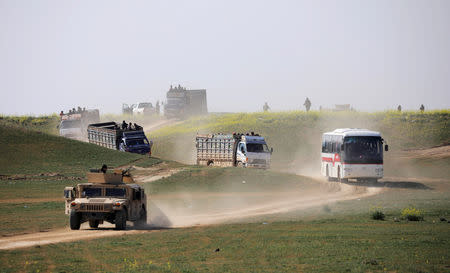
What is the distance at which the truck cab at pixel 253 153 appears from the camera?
5259 cm

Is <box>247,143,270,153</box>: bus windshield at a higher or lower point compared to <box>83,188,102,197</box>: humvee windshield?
lower

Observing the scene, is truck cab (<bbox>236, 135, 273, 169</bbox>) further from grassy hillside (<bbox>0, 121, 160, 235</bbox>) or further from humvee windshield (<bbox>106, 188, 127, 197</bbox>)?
humvee windshield (<bbox>106, 188, 127, 197</bbox>)

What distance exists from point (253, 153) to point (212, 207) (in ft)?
54.5

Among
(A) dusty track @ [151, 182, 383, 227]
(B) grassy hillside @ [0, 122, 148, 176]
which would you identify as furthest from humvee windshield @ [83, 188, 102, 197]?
(B) grassy hillside @ [0, 122, 148, 176]

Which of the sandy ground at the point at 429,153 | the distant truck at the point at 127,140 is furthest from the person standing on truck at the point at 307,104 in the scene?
the distant truck at the point at 127,140

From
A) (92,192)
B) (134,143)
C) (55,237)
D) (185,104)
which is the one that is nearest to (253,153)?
(134,143)

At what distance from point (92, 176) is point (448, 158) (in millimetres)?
45953

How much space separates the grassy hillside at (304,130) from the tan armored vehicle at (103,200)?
43514 millimetres

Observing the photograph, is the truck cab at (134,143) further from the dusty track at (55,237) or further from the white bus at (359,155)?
the dusty track at (55,237)

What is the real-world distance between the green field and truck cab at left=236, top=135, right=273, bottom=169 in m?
4.15

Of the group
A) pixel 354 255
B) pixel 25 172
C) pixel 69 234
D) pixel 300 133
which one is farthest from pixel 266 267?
pixel 300 133

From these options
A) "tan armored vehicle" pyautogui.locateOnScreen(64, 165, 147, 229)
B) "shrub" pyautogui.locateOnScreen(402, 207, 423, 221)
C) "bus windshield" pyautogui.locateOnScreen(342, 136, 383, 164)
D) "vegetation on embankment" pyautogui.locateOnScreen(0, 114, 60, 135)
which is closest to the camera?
"tan armored vehicle" pyautogui.locateOnScreen(64, 165, 147, 229)

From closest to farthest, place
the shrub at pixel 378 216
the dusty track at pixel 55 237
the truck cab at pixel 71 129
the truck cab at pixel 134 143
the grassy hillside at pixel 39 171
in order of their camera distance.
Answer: the dusty track at pixel 55 237 < the shrub at pixel 378 216 < the grassy hillside at pixel 39 171 < the truck cab at pixel 134 143 < the truck cab at pixel 71 129

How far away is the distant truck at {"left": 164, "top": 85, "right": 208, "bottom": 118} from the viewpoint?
10269 cm
